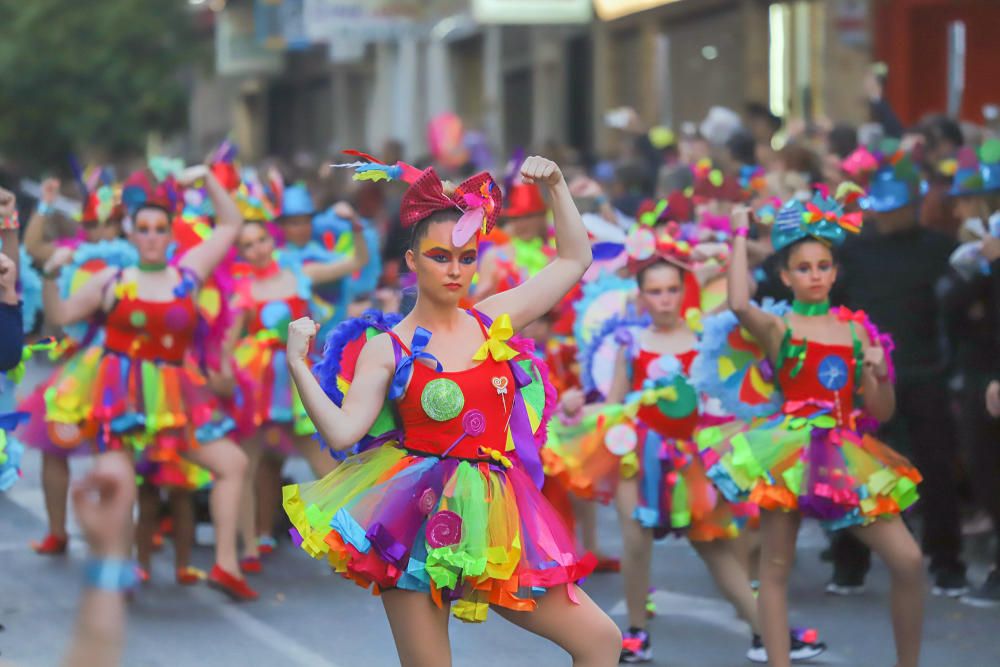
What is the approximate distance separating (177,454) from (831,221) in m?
3.69

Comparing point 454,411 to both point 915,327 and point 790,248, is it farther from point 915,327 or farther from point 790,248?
point 915,327

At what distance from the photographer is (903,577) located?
23.4 ft

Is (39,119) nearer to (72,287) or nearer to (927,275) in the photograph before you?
(72,287)

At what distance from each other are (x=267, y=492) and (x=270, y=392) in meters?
0.86

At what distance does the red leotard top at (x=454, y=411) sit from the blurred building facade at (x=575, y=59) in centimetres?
1258

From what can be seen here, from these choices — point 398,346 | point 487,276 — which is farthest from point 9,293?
point 487,276

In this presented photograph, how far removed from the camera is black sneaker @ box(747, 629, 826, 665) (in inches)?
316

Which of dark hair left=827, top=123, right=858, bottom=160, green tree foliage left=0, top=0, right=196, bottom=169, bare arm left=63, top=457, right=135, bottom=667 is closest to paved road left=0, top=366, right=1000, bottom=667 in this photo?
dark hair left=827, top=123, right=858, bottom=160

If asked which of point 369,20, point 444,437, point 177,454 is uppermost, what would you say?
point 369,20

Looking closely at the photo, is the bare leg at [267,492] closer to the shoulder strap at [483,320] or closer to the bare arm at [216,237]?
the bare arm at [216,237]

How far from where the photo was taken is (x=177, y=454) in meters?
9.36

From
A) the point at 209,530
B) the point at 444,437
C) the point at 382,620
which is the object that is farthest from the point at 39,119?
the point at 444,437

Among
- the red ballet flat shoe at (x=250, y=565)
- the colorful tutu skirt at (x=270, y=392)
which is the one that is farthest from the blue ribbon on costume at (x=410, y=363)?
the red ballet flat shoe at (x=250, y=565)

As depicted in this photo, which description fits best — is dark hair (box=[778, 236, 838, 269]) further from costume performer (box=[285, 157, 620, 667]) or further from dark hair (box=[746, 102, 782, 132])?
dark hair (box=[746, 102, 782, 132])
